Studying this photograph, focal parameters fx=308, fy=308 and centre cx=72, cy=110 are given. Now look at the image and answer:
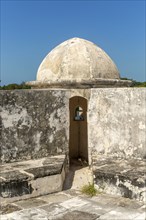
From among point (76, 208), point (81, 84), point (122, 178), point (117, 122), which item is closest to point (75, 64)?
point (81, 84)

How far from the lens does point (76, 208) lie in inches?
148

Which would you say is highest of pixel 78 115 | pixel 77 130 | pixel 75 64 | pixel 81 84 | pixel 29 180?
pixel 75 64

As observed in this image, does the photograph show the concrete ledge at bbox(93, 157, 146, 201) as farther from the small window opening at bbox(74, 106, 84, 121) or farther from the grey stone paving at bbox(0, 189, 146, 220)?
the small window opening at bbox(74, 106, 84, 121)

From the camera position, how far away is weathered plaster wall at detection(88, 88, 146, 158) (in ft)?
16.5

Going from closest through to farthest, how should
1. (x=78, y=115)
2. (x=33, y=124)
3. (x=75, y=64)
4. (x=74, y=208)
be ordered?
(x=74, y=208)
(x=33, y=124)
(x=75, y=64)
(x=78, y=115)

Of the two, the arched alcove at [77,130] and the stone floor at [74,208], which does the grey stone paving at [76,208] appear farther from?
the arched alcove at [77,130]

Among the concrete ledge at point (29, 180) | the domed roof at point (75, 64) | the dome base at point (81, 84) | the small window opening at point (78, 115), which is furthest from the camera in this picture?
the small window opening at point (78, 115)

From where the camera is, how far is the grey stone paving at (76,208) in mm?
3487

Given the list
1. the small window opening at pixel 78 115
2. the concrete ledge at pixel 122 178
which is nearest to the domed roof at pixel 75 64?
the small window opening at pixel 78 115

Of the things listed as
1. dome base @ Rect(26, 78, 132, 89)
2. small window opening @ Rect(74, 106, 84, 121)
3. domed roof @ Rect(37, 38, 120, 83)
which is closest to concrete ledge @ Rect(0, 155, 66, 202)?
dome base @ Rect(26, 78, 132, 89)

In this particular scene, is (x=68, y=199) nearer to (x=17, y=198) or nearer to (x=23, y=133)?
(x=17, y=198)

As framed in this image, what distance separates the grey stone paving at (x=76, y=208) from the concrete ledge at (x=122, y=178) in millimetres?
104

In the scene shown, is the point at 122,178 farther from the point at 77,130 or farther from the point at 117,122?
the point at 77,130

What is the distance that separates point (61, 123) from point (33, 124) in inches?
20.8
